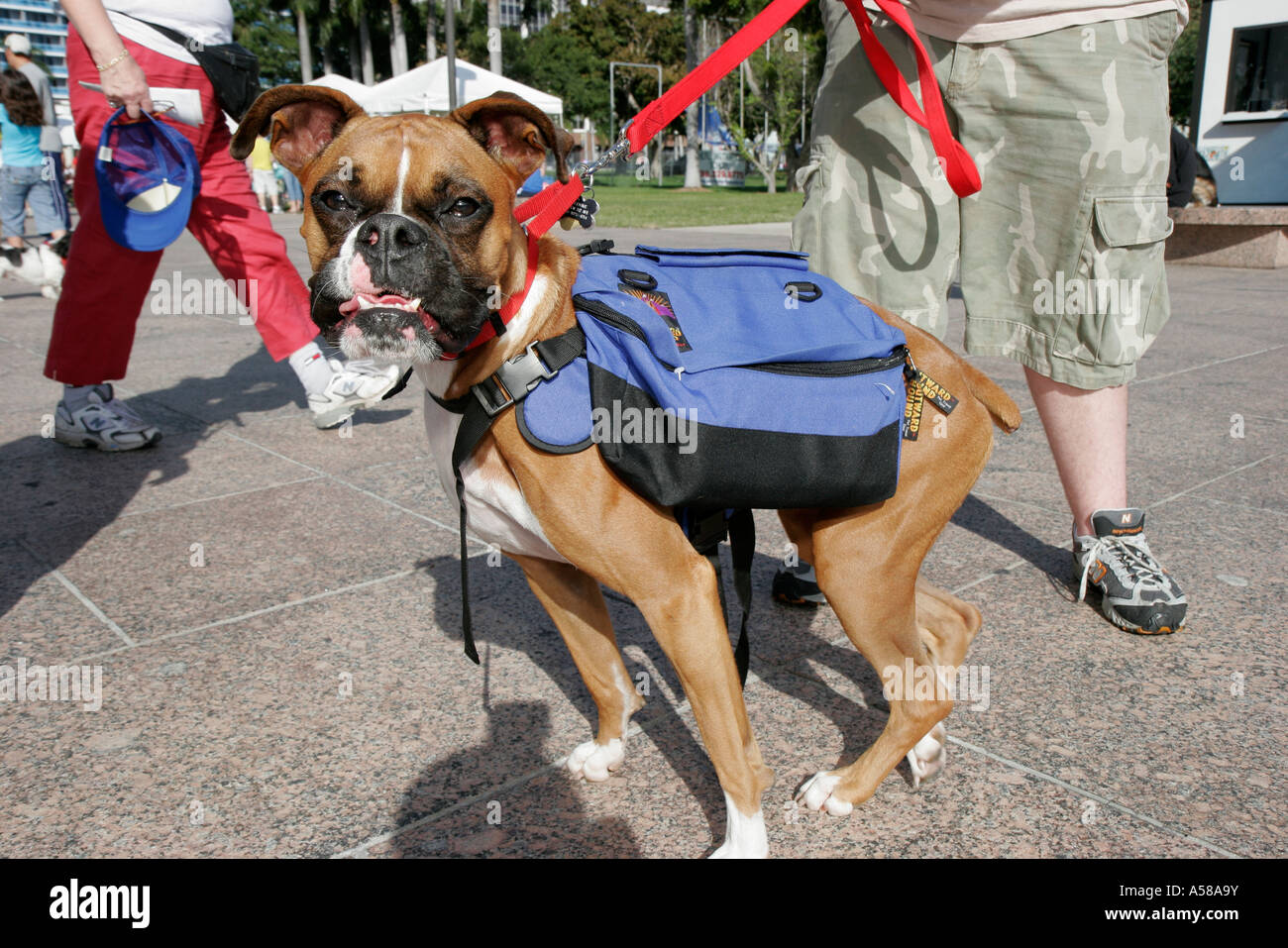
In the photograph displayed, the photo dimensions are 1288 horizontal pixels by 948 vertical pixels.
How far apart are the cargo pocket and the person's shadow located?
387cm

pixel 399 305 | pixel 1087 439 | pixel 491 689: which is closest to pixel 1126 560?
pixel 1087 439

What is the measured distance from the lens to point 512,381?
2.18 m

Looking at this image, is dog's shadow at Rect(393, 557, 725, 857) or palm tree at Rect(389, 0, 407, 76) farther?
palm tree at Rect(389, 0, 407, 76)

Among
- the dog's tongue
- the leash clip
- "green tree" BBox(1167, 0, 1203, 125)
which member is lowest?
the dog's tongue

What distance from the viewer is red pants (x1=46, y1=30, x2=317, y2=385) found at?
4750mm

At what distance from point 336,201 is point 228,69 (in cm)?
315

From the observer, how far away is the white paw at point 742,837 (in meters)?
2.24

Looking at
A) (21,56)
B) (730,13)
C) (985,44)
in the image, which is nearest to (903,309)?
(985,44)

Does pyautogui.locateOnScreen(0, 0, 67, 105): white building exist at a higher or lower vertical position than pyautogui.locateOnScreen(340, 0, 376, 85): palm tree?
higher

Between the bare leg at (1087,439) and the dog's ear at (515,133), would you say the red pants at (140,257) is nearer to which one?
the dog's ear at (515,133)

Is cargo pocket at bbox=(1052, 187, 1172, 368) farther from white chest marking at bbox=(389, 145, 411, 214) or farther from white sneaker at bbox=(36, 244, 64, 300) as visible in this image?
white sneaker at bbox=(36, 244, 64, 300)

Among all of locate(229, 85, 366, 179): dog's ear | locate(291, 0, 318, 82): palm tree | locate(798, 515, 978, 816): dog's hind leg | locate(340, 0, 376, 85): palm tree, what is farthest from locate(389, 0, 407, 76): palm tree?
locate(798, 515, 978, 816): dog's hind leg

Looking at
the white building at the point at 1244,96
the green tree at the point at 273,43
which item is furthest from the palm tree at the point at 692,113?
the green tree at the point at 273,43

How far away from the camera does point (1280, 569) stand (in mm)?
3723
